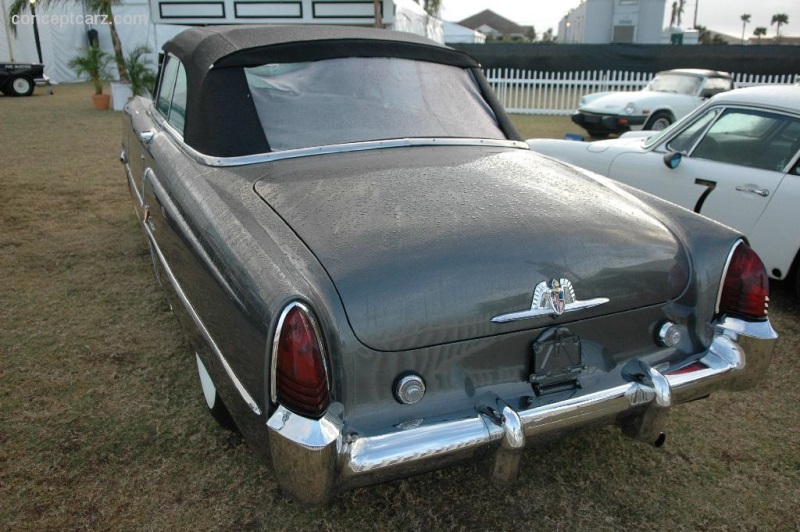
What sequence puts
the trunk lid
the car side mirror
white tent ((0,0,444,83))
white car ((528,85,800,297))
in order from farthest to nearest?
white tent ((0,0,444,83)), the car side mirror, white car ((528,85,800,297)), the trunk lid

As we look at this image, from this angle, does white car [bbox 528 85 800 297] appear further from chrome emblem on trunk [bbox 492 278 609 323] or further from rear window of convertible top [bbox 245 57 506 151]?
chrome emblem on trunk [bbox 492 278 609 323]

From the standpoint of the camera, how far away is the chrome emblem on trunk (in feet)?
5.89

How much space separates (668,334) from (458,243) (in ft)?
2.73

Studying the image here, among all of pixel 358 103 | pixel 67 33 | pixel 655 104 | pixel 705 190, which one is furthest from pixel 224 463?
pixel 67 33

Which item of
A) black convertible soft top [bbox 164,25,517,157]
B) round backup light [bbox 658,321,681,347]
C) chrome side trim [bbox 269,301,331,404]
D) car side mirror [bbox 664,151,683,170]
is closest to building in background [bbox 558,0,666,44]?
car side mirror [bbox 664,151,683,170]

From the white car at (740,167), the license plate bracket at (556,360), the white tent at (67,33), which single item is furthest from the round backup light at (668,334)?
the white tent at (67,33)

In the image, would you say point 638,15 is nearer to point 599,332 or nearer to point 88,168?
point 88,168

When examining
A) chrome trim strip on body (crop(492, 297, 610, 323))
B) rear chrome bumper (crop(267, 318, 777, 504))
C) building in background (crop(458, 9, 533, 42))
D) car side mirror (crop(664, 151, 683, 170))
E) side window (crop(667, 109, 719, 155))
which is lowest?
rear chrome bumper (crop(267, 318, 777, 504))

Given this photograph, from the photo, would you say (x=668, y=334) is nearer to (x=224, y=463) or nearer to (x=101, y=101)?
(x=224, y=463)

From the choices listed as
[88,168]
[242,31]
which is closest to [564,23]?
[88,168]

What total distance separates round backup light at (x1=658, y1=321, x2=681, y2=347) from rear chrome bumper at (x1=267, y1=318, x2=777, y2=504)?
0.38 ft

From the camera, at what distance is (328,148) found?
258cm

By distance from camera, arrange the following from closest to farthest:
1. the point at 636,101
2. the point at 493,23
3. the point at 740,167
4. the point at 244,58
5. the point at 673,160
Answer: the point at 244,58 → the point at 740,167 → the point at 673,160 → the point at 636,101 → the point at 493,23

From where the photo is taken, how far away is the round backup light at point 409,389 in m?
1.72
